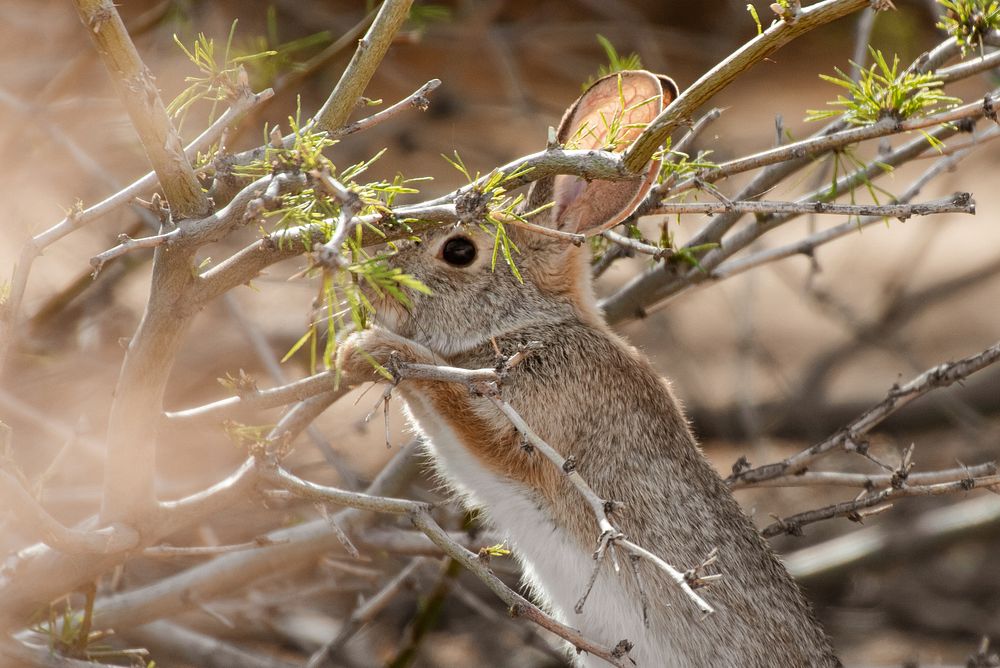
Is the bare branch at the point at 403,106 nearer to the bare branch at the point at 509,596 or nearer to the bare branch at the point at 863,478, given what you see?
the bare branch at the point at 509,596

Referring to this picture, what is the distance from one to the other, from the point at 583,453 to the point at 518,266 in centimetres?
66

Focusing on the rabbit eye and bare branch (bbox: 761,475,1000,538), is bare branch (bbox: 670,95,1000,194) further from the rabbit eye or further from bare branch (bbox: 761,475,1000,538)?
bare branch (bbox: 761,475,1000,538)

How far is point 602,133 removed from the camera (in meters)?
3.22

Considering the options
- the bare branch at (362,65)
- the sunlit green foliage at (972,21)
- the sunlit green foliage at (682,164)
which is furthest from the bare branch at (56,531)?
the sunlit green foliage at (972,21)

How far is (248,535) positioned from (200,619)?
1.69 feet

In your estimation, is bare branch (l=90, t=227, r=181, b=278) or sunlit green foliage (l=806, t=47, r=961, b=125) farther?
sunlit green foliage (l=806, t=47, r=961, b=125)

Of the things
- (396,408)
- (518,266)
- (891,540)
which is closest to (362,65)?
(518,266)

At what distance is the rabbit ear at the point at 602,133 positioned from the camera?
2881mm

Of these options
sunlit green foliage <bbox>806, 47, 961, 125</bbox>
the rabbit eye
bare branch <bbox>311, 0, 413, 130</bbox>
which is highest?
the rabbit eye

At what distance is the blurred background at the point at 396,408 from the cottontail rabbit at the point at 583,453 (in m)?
0.70

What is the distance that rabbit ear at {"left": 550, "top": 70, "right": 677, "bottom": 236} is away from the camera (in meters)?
2.88

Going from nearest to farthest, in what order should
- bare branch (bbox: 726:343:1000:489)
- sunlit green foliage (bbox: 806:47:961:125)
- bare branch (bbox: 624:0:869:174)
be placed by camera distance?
bare branch (bbox: 624:0:869:174)
sunlit green foliage (bbox: 806:47:961:125)
bare branch (bbox: 726:343:1000:489)

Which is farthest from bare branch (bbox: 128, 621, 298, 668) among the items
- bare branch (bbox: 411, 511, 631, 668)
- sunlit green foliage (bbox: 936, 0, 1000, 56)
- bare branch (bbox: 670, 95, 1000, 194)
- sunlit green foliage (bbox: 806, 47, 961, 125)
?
sunlit green foliage (bbox: 936, 0, 1000, 56)

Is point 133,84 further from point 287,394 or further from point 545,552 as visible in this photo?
point 545,552
